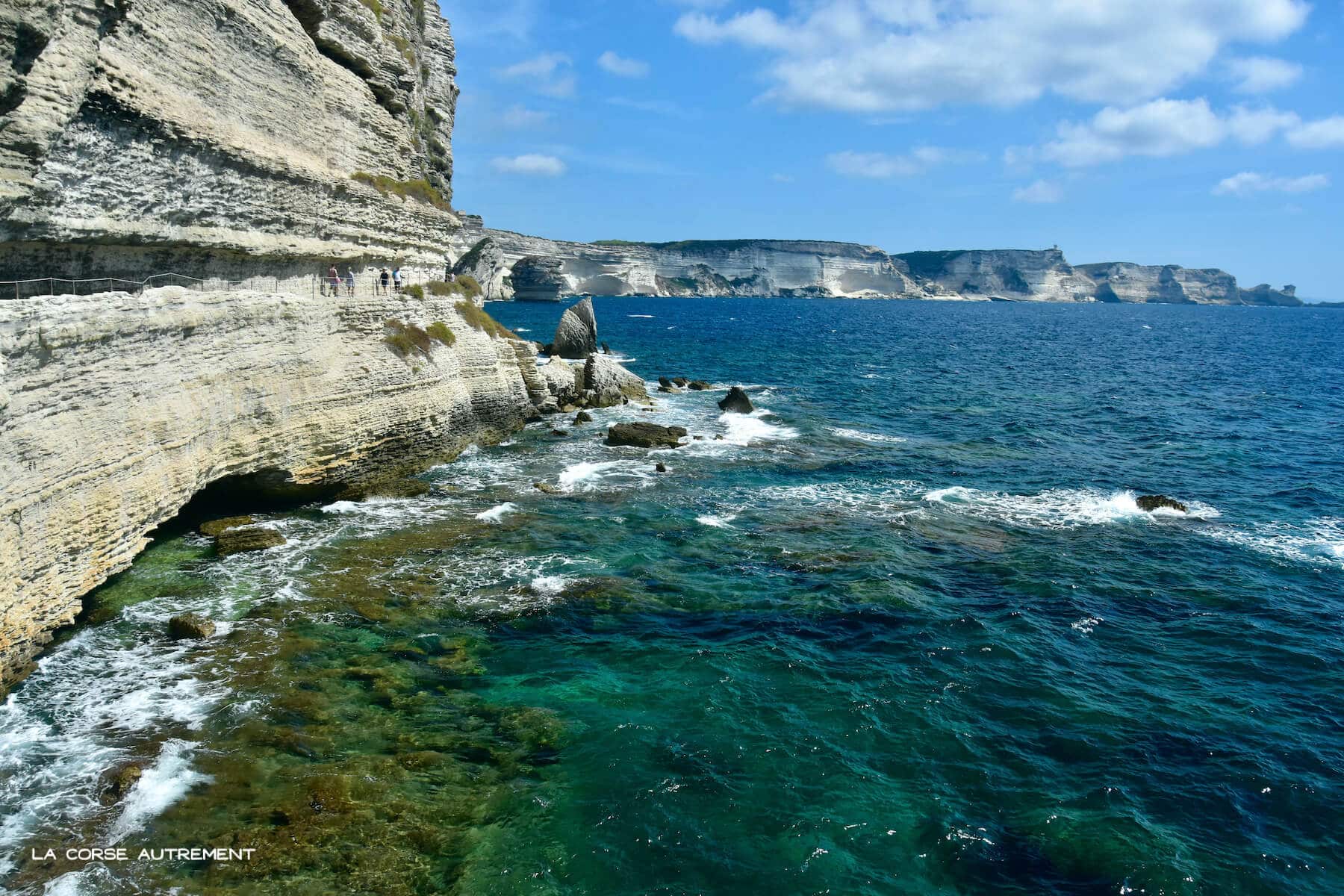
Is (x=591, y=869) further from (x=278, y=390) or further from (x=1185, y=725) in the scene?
(x=278, y=390)

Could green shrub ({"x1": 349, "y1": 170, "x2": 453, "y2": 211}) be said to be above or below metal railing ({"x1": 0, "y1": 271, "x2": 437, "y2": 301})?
above

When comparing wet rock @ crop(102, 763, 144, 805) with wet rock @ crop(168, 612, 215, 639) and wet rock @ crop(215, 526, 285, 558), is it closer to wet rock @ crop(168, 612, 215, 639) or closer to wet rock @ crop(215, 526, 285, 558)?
wet rock @ crop(168, 612, 215, 639)

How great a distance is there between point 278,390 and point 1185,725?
23.4 metres

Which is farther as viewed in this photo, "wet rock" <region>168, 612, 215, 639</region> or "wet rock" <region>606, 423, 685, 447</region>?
"wet rock" <region>606, 423, 685, 447</region>

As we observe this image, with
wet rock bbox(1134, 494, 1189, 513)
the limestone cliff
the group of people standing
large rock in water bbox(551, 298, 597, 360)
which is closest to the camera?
the limestone cliff

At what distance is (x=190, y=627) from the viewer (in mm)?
16672

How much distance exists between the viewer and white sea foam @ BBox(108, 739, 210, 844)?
38.0 feet

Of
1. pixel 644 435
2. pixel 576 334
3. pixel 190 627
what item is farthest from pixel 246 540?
pixel 576 334

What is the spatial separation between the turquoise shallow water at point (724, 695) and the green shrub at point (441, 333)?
197 inches

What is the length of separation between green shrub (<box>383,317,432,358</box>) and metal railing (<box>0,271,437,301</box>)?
1.25 m

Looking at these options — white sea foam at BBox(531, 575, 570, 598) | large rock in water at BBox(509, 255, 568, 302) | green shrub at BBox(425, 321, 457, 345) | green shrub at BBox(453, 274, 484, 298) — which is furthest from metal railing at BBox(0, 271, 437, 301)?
large rock in water at BBox(509, 255, 568, 302)

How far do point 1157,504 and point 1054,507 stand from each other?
3479mm

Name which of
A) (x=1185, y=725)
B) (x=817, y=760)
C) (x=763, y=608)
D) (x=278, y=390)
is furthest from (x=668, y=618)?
(x=278, y=390)

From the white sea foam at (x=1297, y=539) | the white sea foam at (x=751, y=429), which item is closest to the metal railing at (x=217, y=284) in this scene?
the white sea foam at (x=751, y=429)
